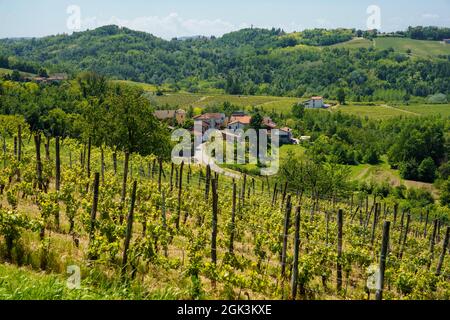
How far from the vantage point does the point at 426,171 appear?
224ft

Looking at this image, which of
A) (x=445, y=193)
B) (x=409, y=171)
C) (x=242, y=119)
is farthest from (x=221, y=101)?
(x=445, y=193)

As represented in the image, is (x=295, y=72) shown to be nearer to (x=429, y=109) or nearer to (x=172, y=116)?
(x=429, y=109)

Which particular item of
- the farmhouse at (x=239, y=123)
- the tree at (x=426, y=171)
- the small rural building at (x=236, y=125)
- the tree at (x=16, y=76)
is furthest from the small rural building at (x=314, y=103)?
the tree at (x=16, y=76)

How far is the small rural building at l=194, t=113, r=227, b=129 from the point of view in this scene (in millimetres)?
82750

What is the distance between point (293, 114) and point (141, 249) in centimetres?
9427

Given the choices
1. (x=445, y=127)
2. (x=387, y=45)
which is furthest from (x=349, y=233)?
(x=387, y=45)

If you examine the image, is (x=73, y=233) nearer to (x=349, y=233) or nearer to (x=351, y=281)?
(x=351, y=281)

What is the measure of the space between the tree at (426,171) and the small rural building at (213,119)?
37.1 m

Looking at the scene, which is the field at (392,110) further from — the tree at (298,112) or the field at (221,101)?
the tree at (298,112)

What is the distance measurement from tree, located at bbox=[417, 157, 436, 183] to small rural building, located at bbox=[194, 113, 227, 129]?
37.1 metres

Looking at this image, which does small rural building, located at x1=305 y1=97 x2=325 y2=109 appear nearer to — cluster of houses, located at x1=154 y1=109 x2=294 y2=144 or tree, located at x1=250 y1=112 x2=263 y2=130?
cluster of houses, located at x1=154 y1=109 x2=294 y2=144

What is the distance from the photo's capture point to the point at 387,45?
7849 inches

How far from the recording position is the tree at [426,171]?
67.9m

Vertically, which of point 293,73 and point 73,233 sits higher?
point 293,73
